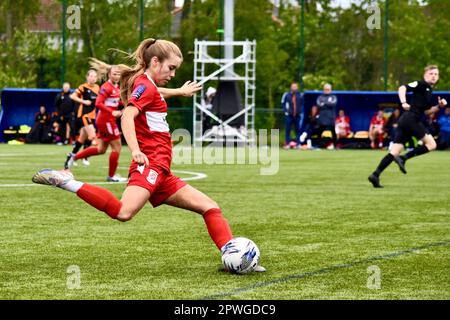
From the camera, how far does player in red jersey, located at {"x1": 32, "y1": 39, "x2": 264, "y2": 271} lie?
7.92 m

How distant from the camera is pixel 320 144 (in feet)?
116

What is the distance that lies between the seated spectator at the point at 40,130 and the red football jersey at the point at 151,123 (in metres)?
28.4

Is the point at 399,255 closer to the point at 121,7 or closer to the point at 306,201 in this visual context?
the point at 306,201

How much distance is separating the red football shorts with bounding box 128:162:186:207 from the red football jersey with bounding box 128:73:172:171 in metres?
0.07

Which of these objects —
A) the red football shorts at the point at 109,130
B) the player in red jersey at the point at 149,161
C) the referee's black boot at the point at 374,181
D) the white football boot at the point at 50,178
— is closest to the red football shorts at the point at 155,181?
the player in red jersey at the point at 149,161

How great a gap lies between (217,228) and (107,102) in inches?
383

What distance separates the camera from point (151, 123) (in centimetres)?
817

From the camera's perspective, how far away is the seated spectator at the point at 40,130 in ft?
119

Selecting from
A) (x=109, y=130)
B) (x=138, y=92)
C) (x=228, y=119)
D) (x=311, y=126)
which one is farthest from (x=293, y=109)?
(x=138, y=92)

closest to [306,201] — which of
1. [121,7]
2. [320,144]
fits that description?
[320,144]

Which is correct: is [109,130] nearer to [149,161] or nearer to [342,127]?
[149,161]

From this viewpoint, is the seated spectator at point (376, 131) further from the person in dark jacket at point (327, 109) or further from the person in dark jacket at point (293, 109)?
the person in dark jacket at point (293, 109)
